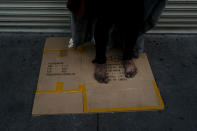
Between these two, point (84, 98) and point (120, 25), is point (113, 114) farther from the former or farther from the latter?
point (120, 25)

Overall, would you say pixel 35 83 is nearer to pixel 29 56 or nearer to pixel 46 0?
pixel 29 56

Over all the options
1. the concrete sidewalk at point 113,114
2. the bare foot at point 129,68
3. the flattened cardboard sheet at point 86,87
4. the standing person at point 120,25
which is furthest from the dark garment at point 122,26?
the concrete sidewalk at point 113,114

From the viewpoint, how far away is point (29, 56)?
272 cm

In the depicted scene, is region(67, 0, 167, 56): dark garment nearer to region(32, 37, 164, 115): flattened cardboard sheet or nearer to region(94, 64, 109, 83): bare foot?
region(32, 37, 164, 115): flattened cardboard sheet

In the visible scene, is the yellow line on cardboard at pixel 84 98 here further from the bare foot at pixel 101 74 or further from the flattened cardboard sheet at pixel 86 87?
the bare foot at pixel 101 74

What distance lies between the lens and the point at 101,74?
2.44 meters

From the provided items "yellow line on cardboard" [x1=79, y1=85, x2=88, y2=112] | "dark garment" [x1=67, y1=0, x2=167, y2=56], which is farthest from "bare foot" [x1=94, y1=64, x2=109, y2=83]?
"dark garment" [x1=67, y1=0, x2=167, y2=56]

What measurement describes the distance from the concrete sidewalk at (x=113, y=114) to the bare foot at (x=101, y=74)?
41 cm

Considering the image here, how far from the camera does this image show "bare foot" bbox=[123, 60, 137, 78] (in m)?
2.48

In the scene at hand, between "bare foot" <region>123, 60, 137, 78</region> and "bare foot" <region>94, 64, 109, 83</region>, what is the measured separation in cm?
22

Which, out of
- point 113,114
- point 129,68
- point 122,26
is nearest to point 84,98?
point 113,114

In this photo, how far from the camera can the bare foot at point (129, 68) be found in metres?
2.48

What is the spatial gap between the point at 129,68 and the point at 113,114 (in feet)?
1.92

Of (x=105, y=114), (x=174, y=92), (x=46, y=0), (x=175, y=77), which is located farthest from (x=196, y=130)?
(x=46, y=0)
